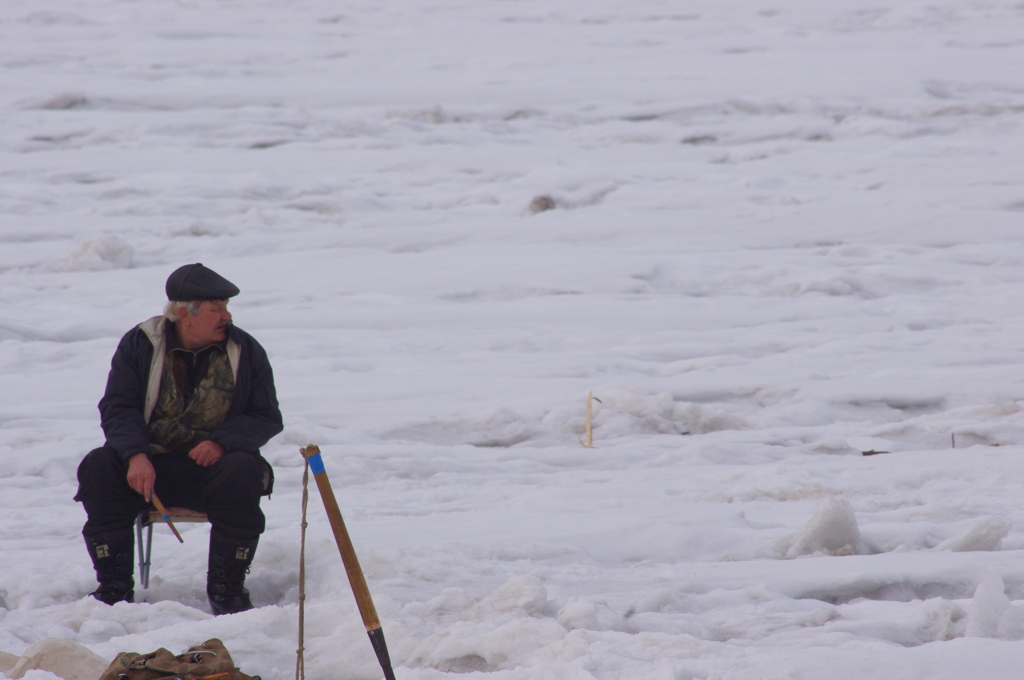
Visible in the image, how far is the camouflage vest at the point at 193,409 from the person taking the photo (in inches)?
127

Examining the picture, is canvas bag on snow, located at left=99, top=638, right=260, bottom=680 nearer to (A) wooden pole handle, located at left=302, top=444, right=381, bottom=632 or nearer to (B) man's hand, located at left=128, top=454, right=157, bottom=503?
(A) wooden pole handle, located at left=302, top=444, right=381, bottom=632

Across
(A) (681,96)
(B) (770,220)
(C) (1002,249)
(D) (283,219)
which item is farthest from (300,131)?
(C) (1002,249)

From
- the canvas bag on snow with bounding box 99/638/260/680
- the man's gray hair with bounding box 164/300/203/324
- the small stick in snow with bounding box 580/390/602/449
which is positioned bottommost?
the small stick in snow with bounding box 580/390/602/449

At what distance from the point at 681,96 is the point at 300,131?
18.0 feet

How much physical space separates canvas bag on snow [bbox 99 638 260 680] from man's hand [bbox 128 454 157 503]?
0.69 m

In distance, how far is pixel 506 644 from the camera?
2.72 m

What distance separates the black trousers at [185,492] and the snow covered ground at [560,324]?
0.98ft

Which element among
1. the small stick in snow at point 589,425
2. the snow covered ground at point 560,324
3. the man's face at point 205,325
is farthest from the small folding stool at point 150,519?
the small stick in snow at point 589,425

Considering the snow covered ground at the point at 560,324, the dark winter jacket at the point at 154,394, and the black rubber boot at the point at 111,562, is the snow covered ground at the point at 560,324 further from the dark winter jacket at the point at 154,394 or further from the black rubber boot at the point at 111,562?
the dark winter jacket at the point at 154,394

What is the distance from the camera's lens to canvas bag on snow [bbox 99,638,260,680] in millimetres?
2311

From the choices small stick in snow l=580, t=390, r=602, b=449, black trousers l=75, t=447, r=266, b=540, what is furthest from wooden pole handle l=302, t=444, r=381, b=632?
small stick in snow l=580, t=390, r=602, b=449

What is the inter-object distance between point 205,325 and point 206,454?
420 millimetres

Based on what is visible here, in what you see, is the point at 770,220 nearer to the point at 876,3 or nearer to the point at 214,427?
the point at 214,427

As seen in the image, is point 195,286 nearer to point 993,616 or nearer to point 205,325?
point 205,325
